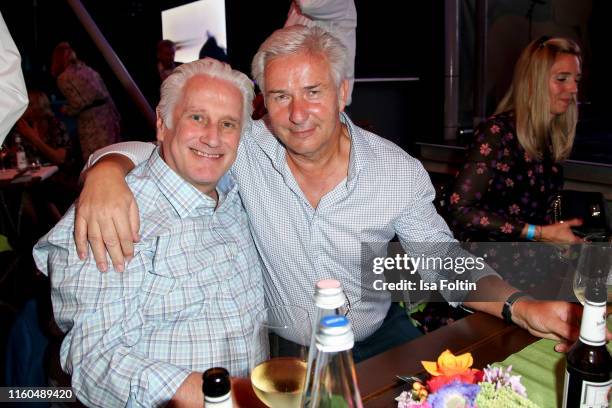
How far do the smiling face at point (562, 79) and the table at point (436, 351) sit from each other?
59.6 inches

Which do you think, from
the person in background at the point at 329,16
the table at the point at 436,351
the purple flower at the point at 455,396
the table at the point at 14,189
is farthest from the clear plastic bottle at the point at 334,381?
the table at the point at 14,189

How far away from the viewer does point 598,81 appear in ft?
24.6

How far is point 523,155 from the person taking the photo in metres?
2.29

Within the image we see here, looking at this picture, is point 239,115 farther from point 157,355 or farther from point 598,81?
point 598,81

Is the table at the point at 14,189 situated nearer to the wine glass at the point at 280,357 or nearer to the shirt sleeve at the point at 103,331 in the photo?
the shirt sleeve at the point at 103,331

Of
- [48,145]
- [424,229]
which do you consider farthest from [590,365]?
[48,145]

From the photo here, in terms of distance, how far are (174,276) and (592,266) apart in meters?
0.93

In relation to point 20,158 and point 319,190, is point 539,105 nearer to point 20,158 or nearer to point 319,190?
point 319,190

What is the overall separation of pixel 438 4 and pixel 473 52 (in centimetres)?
71

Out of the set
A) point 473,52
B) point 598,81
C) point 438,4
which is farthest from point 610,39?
point 438,4

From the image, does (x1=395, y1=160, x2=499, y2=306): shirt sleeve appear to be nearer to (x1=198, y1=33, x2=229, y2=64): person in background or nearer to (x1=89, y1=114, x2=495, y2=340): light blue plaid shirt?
(x1=89, y1=114, x2=495, y2=340): light blue plaid shirt

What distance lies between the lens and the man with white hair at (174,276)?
113 cm

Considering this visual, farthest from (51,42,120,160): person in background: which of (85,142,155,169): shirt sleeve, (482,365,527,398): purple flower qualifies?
(482,365,527,398): purple flower

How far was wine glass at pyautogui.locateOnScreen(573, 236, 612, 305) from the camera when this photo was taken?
3.33 ft
